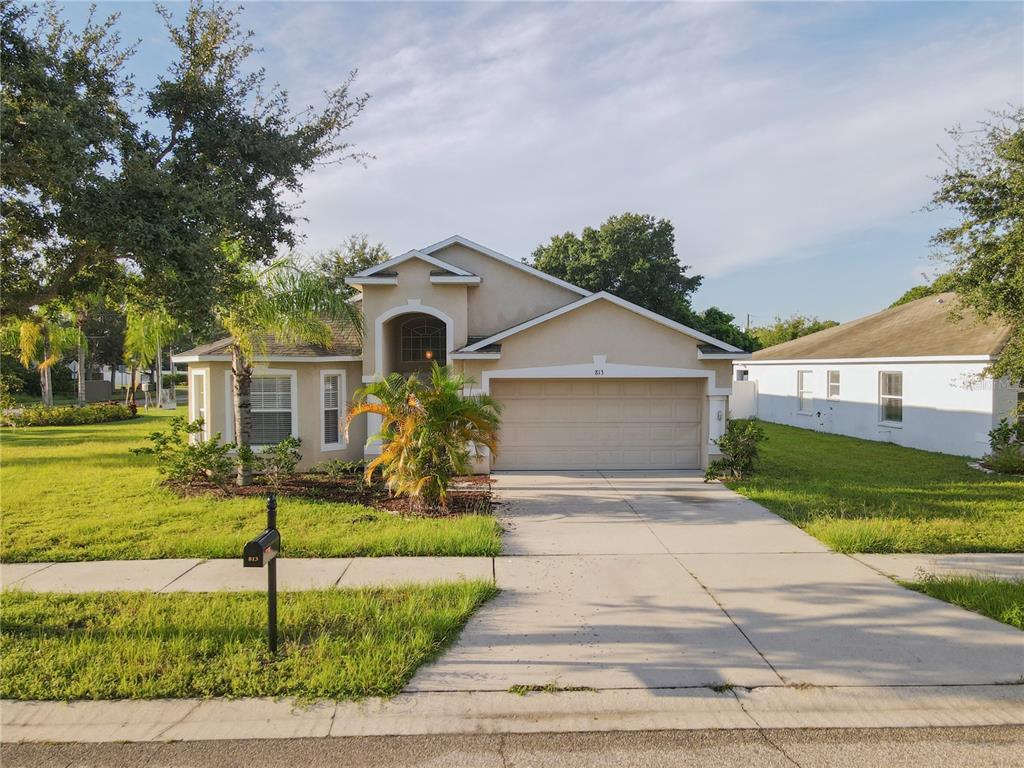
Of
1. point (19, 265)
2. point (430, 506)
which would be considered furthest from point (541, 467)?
point (19, 265)

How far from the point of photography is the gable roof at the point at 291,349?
532 inches

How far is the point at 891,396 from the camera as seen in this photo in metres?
18.7

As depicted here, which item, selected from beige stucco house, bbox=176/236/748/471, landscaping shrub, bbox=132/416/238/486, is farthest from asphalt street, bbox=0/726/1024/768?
beige stucco house, bbox=176/236/748/471

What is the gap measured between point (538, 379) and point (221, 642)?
31.7 ft

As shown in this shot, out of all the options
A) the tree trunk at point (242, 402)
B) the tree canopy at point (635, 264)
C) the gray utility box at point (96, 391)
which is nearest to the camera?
the tree trunk at point (242, 402)

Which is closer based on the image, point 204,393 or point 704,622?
point 704,622

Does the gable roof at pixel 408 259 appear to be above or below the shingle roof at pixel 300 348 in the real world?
above

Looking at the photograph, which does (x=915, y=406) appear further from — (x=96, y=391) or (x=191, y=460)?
(x=96, y=391)

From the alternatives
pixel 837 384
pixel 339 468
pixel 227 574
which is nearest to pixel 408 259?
pixel 339 468

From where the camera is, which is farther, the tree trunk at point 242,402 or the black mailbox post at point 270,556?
the tree trunk at point 242,402

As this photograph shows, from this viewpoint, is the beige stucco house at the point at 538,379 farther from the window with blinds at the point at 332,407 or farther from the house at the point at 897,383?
the house at the point at 897,383

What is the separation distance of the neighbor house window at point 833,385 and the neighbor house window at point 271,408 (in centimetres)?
1779

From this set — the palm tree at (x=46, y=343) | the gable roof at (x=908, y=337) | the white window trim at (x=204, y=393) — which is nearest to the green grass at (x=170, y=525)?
the white window trim at (x=204, y=393)

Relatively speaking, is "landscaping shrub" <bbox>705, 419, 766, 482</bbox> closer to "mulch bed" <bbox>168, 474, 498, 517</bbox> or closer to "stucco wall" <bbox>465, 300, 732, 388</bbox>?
"stucco wall" <bbox>465, 300, 732, 388</bbox>
